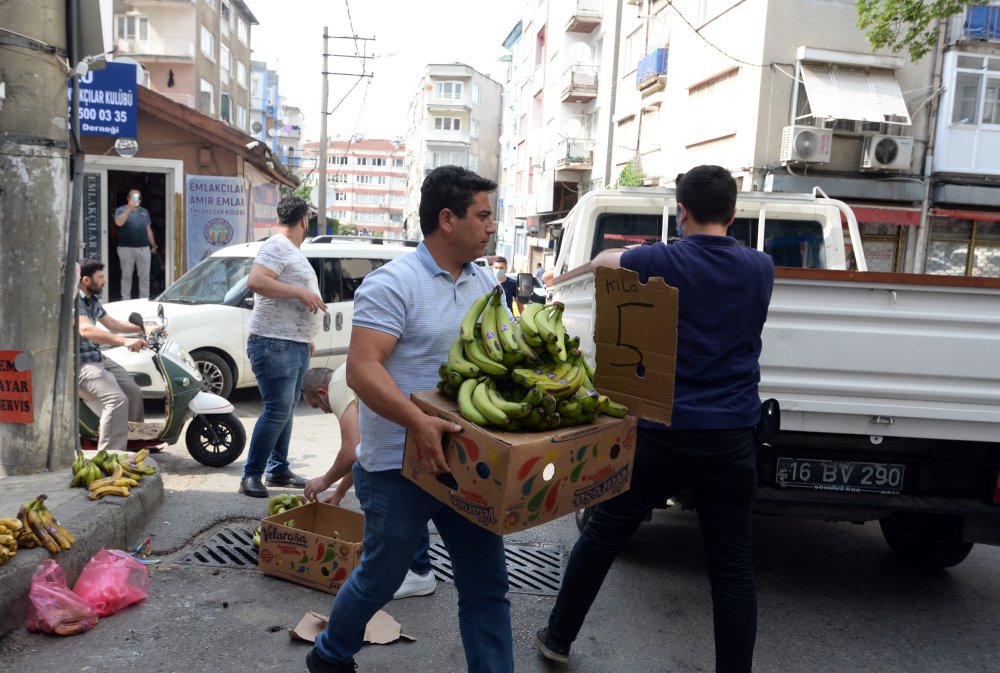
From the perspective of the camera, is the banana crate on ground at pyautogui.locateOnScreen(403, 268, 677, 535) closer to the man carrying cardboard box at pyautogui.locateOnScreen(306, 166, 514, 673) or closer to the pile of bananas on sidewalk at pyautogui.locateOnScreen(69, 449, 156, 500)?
the man carrying cardboard box at pyautogui.locateOnScreen(306, 166, 514, 673)

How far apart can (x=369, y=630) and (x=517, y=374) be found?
1.74 meters

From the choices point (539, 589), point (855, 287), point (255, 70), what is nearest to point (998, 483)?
point (855, 287)

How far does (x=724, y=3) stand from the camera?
2327cm

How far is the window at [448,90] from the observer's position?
8088cm

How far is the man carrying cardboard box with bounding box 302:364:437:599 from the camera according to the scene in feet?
13.5

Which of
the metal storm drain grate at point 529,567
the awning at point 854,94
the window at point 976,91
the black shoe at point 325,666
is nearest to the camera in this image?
the black shoe at point 325,666

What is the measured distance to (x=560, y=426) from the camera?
8.96 ft

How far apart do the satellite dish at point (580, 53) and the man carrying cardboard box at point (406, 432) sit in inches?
1459

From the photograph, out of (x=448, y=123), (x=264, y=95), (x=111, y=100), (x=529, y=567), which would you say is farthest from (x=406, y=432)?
(x=264, y=95)

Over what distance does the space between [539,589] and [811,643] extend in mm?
1340

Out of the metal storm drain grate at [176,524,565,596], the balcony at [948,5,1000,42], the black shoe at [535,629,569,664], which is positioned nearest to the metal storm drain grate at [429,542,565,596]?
the metal storm drain grate at [176,524,565,596]

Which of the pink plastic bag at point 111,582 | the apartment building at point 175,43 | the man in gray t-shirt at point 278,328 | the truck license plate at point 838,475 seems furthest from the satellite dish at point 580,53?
the pink plastic bag at point 111,582

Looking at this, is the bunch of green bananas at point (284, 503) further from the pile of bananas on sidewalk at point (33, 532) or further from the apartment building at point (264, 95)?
the apartment building at point (264, 95)

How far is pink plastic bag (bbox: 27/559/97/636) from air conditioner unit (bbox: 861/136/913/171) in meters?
20.5
